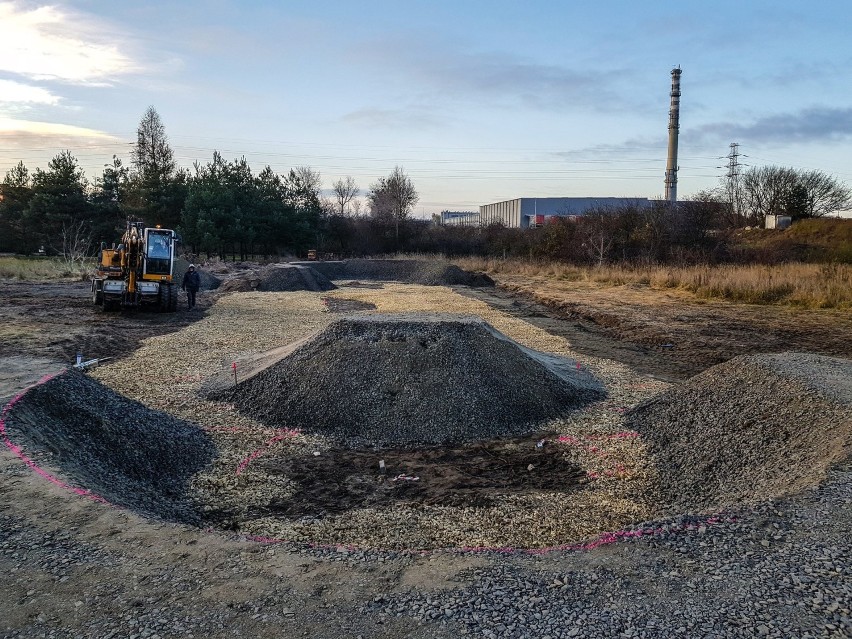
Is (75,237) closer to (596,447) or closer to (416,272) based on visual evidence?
(416,272)

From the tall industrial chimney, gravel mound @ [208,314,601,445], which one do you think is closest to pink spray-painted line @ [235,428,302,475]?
gravel mound @ [208,314,601,445]

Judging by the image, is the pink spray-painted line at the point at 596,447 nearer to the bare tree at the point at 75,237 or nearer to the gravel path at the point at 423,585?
the gravel path at the point at 423,585

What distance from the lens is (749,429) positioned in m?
8.10

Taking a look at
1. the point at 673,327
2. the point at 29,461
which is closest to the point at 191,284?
the point at 673,327

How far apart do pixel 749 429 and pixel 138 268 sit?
17982 millimetres

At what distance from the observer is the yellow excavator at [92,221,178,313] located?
64.6ft

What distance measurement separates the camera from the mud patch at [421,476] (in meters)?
6.95

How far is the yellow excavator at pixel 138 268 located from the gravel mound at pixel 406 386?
9913mm

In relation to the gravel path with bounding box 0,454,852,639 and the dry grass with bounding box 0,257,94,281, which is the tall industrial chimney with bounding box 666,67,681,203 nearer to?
the dry grass with bounding box 0,257,94,281

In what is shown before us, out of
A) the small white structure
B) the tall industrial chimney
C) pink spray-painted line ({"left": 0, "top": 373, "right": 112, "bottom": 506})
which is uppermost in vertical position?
the tall industrial chimney

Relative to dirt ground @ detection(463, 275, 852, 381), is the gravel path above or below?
below

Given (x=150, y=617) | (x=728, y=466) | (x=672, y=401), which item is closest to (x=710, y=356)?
(x=672, y=401)

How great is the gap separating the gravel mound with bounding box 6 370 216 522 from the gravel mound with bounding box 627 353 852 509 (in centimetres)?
553

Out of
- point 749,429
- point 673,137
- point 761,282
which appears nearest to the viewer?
point 749,429
